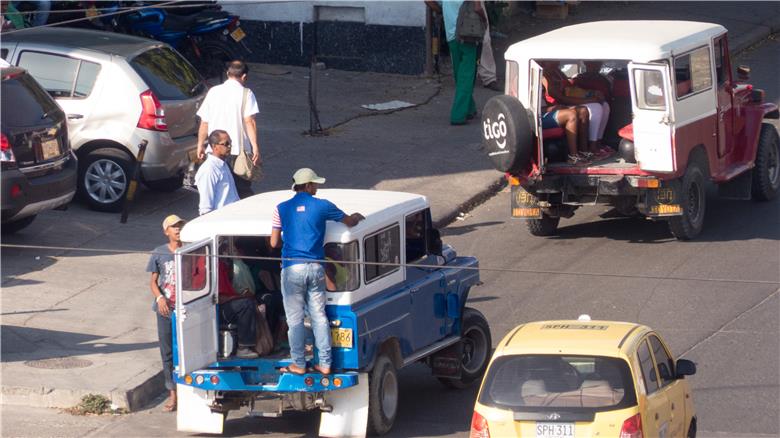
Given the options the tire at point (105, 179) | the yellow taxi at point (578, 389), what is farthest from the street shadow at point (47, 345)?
the yellow taxi at point (578, 389)

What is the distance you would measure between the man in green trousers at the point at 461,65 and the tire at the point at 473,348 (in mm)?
8595

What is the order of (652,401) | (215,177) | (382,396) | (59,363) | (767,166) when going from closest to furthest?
(652,401)
(382,396)
(59,363)
(215,177)
(767,166)

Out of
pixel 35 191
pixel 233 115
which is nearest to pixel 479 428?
pixel 233 115

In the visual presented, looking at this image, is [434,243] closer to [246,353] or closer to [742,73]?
[246,353]

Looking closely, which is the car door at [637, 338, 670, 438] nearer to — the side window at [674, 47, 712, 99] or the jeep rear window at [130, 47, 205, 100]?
the side window at [674, 47, 712, 99]

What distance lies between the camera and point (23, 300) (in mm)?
12539

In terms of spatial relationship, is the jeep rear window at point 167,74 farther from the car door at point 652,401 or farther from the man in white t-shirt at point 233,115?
the car door at point 652,401

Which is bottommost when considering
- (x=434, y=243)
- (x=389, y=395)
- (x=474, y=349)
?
(x=474, y=349)

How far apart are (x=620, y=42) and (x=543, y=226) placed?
2.39 metres

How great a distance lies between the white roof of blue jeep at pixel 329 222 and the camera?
9.74 m

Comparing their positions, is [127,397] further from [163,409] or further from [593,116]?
[593,116]

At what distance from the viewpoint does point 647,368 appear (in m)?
8.64

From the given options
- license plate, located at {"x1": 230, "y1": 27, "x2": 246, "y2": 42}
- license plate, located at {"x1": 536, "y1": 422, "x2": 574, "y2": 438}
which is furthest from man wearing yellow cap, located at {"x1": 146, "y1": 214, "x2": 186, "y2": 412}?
license plate, located at {"x1": 230, "y1": 27, "x2": 246, "y2": 42}

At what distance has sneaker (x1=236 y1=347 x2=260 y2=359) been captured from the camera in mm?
9828
